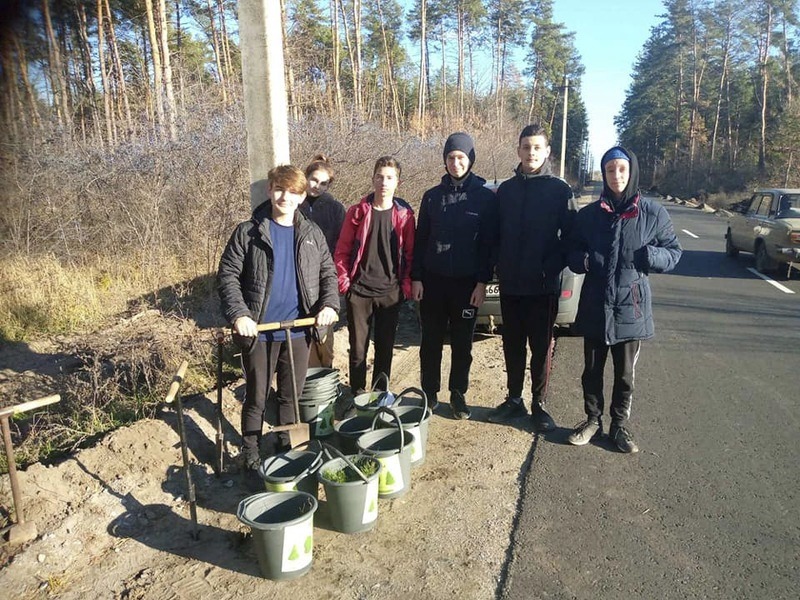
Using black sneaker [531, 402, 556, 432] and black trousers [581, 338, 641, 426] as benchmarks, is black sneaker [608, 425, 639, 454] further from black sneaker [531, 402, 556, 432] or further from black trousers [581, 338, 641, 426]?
black sneaker [531, 402, 556, 432]

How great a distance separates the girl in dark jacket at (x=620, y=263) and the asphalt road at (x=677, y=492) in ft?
1.46

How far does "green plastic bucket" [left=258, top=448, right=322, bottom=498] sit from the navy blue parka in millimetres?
2233

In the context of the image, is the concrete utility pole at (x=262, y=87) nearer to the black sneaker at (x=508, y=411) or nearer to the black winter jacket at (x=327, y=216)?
the black winter jacket at (x=327, y=216)

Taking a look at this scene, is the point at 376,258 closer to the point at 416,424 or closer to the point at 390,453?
the point at 416,424

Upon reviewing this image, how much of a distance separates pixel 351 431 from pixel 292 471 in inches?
26.6

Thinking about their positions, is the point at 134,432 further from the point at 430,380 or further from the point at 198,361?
the point at 430,380

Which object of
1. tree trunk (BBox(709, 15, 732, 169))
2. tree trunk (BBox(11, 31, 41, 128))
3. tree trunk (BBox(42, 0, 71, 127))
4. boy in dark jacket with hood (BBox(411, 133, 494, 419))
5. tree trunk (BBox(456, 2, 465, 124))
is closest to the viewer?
boy in dark jacket with hood (BBox(411, 133, 494, 419))

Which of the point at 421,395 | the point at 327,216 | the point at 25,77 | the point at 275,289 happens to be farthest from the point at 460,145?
the point at 25,77

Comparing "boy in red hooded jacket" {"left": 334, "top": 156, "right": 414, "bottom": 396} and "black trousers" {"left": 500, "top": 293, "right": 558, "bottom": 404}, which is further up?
"boy in red hooded jacket" {"left": 334, "top": 156, "right": 414, "bottom": 396}

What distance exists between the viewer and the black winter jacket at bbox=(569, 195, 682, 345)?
4121 millimetres

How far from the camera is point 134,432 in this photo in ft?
13.0

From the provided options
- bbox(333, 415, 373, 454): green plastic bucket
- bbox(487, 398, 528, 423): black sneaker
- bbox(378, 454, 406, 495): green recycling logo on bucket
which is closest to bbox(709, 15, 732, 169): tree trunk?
bbox(487, 398, 528, 423): black sneaker

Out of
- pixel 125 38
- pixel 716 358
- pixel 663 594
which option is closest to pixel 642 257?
pixel 663 594

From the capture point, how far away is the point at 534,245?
4.52 metres
